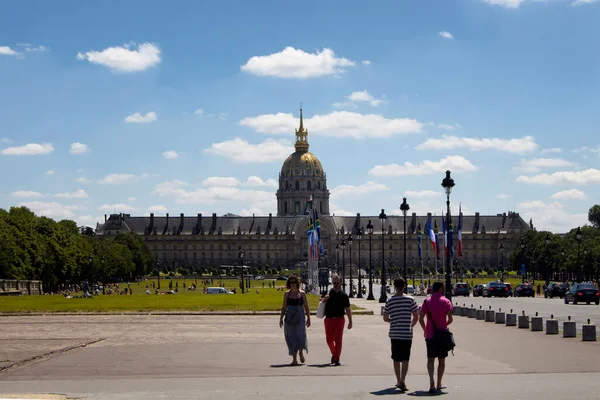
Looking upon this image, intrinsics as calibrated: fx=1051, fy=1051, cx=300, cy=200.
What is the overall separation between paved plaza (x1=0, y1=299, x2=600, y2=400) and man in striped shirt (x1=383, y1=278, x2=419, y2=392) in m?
0.43

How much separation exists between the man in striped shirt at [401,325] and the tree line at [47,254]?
214ft

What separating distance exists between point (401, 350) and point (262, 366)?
12.3 ft

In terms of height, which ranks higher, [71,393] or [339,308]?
[339,308]

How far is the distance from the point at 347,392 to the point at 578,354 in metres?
6.86

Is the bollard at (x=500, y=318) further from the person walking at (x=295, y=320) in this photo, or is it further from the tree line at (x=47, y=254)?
Result: the tree line at (x=47, y=254)

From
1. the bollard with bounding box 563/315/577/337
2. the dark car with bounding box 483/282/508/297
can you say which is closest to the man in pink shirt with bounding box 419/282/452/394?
the bollard with bounding box 563/315/577/337

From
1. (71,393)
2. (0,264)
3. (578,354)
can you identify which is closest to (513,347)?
(578,354)

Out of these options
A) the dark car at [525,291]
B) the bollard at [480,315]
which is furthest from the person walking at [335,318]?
the dark car at [525,291]

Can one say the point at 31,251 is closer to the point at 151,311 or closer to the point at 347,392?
the point at 151,311

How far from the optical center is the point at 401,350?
48.0 ft

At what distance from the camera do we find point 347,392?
14.0 metres

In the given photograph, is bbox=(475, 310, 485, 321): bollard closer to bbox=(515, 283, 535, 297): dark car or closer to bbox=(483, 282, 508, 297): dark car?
bbox=(483, 282, 508, 297): dark car

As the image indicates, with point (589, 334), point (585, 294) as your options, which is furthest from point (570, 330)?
point (585, 294)

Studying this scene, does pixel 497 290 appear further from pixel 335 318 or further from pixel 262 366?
pixel 262 366
